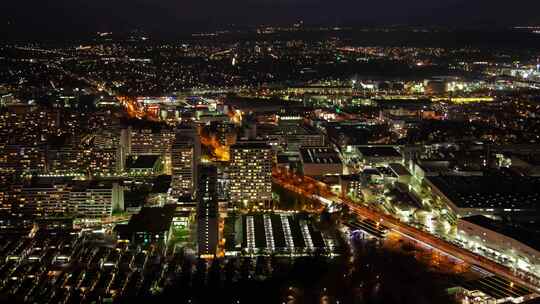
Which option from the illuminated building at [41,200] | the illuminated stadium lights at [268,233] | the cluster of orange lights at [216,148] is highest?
the cluster of orange lights at [216,148]

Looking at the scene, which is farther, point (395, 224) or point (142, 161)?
point (142, 161)

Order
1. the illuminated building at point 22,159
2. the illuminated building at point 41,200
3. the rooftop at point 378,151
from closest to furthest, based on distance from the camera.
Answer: the illuminated building at point 41,200
the illuminated building at point 22,159
the rooftop at point 378,151

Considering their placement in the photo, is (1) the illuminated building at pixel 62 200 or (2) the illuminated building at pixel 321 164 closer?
(1) the illuminated building at pixel 62 200

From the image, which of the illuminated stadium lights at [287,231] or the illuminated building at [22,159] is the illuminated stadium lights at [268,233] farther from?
the illuminated building at [22,159]

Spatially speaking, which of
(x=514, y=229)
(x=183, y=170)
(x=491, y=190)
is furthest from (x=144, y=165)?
(x=514, y=229)

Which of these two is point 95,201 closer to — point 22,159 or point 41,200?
point 41,200

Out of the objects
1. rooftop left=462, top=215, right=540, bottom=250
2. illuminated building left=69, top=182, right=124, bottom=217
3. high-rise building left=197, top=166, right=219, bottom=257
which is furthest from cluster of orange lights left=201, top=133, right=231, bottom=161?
rooftop left=462, top=215, right=540, bottom=250

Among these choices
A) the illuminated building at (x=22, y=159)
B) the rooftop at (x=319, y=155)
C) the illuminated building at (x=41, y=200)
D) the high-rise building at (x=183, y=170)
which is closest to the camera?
the illuminated building at (x=41, y=200)

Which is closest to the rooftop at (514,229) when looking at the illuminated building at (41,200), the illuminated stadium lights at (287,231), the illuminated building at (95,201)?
the illuminated stadium lights at (287,231)
